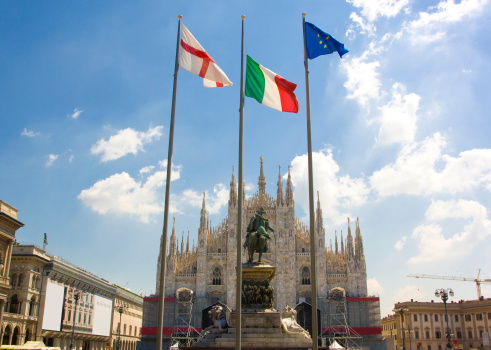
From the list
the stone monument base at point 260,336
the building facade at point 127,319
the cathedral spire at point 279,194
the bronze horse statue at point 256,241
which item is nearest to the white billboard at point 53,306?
the building facade at point 127,319

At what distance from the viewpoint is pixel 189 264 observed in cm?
6706

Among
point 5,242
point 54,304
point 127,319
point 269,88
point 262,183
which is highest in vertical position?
point 262,183

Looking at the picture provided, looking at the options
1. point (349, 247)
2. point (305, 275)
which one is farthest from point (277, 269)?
point (349, 247)

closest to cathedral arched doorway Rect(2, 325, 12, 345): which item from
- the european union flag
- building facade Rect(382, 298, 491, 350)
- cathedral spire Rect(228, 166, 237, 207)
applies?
cathedral spire Rect(228, 166, 237, 207)

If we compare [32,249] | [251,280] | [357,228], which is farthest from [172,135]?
[357,228]

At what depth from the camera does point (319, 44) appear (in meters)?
17.2

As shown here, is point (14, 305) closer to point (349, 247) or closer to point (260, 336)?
point (260, 336)

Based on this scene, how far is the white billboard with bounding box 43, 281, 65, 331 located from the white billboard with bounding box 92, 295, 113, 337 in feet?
33.8

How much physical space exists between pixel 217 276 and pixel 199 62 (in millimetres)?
52805

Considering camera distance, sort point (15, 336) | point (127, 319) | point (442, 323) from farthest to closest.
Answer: point (127, 319)
point (442, 323)
point (15, 336)

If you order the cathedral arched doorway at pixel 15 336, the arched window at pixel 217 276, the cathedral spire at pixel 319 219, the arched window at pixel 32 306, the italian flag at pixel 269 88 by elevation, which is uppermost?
the cathedral spire at pixel 319 219

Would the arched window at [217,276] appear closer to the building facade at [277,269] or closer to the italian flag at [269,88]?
the building facade at [277,269]

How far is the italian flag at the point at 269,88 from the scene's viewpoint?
55.1ft

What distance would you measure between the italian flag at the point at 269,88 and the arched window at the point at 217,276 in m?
51.9
